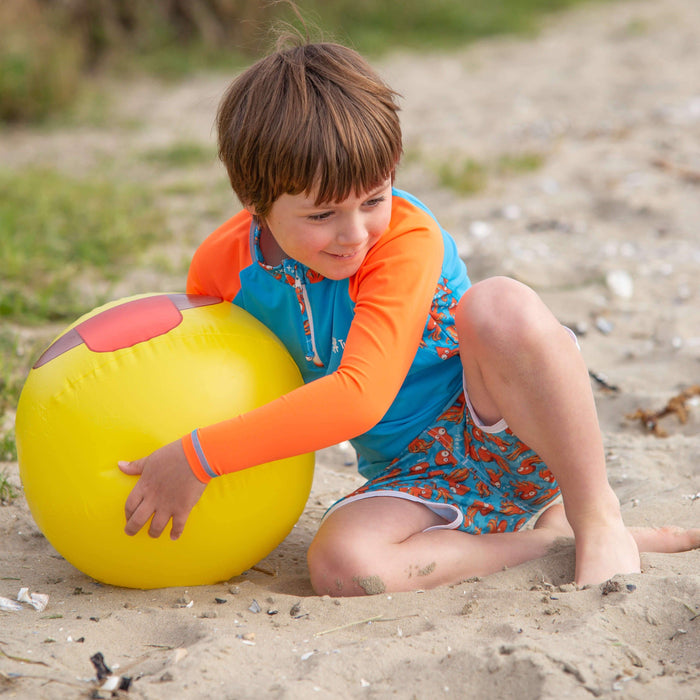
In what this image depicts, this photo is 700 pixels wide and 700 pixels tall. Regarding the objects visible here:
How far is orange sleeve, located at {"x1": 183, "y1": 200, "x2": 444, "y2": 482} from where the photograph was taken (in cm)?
221

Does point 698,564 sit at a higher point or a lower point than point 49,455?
lower

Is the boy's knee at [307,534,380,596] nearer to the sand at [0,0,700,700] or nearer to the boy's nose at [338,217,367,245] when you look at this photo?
the sand at [0,0,700,700]

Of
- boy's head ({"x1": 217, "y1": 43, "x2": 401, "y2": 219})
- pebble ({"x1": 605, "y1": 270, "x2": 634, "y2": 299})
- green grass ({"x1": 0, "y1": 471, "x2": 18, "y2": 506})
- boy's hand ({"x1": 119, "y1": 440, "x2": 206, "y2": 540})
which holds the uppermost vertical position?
boy's head ({"x1": 217, "y1": 43, "x2": 401, "y2": 219})

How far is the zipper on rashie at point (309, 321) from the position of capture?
2.54m

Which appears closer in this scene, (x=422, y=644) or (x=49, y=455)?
(x=422, y=644)

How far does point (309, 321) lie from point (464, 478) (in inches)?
24.1

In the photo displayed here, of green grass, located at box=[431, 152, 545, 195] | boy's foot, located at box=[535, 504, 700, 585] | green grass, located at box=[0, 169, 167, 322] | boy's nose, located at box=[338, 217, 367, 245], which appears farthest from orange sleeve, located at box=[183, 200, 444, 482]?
green grass, located at box=[431, 152, 545, 195]

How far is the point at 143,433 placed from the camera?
226 cm

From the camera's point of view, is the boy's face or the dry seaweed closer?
Result: the boy's face

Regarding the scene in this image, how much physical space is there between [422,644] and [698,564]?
808 millimetres

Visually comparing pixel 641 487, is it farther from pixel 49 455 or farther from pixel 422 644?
pixel 49 455

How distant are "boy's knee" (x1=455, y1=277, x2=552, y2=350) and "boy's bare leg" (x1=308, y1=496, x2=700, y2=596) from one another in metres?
0.54

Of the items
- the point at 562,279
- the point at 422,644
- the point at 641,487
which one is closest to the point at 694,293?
the point at 562,279

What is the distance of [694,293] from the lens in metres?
4.33
